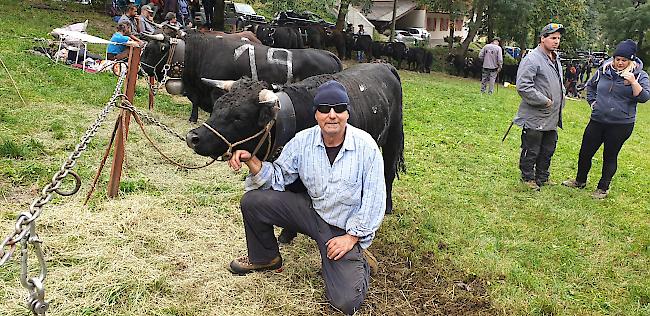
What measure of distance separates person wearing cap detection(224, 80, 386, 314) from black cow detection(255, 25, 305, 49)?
13797 millimetres

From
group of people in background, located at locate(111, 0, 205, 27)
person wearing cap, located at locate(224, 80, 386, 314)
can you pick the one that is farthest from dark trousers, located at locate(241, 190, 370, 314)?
group of people in background, located at locate(111, 0, 205, 27)

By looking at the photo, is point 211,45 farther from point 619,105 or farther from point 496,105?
point 496,105

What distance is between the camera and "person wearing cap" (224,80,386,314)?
3309mm

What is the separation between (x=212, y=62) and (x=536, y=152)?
13.8ft

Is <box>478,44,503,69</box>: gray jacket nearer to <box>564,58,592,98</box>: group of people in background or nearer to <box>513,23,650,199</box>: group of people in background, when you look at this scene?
<box>564,58,592,98</box>: group of people in background

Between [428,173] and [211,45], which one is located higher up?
[211,45]

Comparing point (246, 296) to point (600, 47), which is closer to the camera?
point (246, 296)

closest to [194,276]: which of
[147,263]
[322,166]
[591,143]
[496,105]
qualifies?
[147,263]

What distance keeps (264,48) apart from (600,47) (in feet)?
177

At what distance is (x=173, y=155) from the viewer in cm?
635

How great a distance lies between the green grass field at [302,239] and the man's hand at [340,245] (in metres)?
0.38

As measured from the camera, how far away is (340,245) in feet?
10.9

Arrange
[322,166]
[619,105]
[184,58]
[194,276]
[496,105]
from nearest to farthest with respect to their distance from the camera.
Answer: [322,166]
[194,276]
[619,105]
[184,58]
[496,105]

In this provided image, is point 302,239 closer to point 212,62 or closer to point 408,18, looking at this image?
point 212,62
